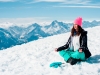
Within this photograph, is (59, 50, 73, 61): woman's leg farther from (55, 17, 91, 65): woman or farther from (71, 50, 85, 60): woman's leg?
(71, 50, 85, 60): woman's leg

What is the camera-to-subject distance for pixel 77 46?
1140cm

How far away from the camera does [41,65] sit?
486 inches

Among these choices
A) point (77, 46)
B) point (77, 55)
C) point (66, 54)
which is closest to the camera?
point (77, 55)

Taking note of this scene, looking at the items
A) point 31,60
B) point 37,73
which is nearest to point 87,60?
point 37,73

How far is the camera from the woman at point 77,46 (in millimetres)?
10820

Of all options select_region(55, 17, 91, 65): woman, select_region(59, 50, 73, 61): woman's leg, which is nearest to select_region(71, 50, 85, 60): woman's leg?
select_region(55, 17, 91, 65): woman

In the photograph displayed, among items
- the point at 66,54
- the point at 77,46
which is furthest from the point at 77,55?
the point at 66,54

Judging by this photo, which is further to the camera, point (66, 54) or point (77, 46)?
point (66, 54)

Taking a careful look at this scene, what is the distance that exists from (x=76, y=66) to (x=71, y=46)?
1295 millimetres

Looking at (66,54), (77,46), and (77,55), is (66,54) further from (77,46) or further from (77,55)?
(77,55)

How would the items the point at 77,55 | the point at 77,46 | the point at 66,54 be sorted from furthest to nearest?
the point at 66,54, the point at 77,46, the point at 77,55

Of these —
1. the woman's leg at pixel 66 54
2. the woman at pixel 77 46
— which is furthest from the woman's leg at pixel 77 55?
the woman's leg at pixel 66 54

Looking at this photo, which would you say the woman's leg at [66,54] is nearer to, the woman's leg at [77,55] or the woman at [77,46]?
the woman at [77,46]

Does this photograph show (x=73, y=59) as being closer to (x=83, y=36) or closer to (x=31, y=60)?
(x=83, y=36)
